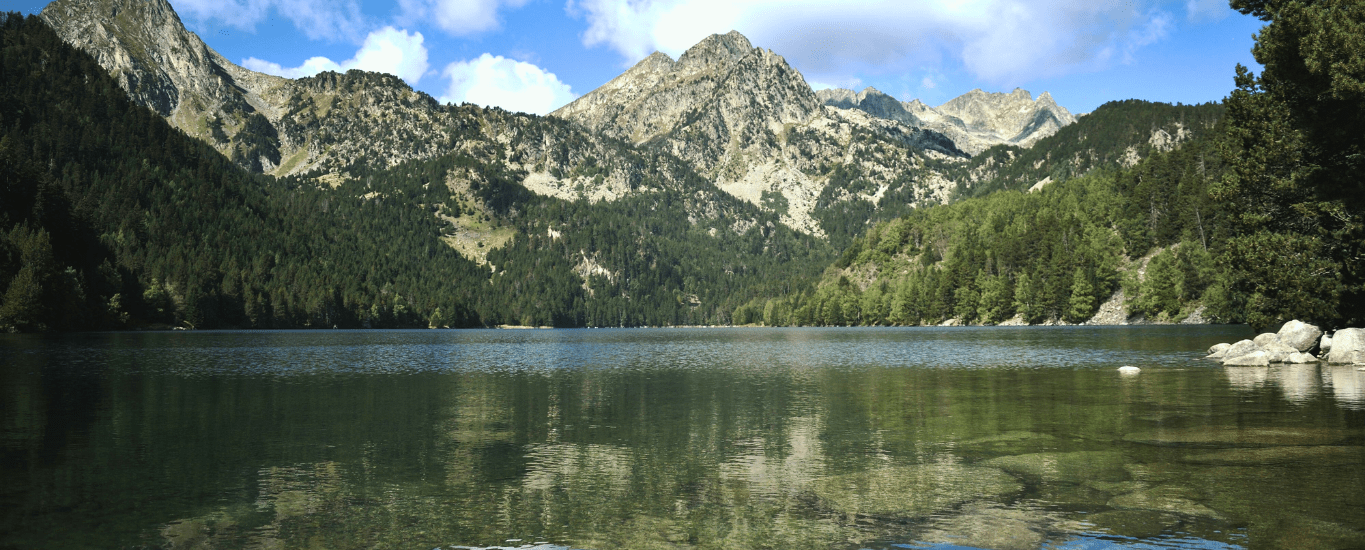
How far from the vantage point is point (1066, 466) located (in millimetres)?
22641

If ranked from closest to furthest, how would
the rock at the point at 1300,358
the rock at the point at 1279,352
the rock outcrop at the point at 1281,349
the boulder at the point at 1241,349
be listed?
1. the rock outcrop at the point at 1281,349
2. the rock at the point at 1300,358
3. the rock at the point at 1279,352
4. the boulder at the point at 1241,349

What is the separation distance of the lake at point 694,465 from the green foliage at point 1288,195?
11.8m

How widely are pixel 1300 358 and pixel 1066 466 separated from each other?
2077 inches

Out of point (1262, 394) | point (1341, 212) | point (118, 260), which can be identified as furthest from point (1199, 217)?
point (118, 260)

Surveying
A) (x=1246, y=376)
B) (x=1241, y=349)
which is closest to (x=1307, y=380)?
(x=1246, y=376)

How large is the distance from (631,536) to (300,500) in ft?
29.4

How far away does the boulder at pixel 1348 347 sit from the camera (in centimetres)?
5550

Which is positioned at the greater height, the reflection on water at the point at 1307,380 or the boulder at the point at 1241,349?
the boulder at the point at 1241,349

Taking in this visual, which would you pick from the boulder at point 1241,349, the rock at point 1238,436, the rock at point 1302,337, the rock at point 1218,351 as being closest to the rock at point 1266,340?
the rock at point 1302,337

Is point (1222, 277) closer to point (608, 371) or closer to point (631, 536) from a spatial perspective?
point (608, 371)

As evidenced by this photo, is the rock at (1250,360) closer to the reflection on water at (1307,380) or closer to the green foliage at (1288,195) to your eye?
the reflection on water at (1307,380)

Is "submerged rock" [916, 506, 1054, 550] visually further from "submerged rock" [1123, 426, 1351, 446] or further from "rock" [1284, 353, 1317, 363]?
"rock" [1284, 353, 1317, 363]

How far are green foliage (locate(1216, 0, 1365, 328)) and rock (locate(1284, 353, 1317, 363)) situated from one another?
3629 mm

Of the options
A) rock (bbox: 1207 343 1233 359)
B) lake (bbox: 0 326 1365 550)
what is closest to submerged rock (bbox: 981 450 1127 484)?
lake (bbox: 0 326 1365 550)
